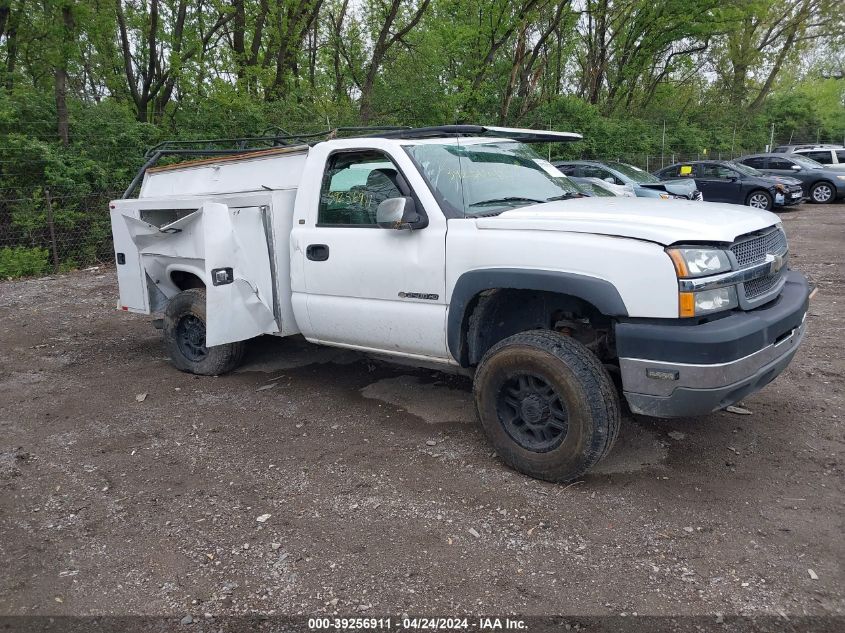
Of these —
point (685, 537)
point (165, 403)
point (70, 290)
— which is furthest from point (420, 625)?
point (70, 290)

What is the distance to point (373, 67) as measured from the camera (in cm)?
1870

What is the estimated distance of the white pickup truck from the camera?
346cm

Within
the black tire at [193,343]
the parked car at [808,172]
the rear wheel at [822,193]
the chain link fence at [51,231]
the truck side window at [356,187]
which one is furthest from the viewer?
the rear wheel at [822,193]

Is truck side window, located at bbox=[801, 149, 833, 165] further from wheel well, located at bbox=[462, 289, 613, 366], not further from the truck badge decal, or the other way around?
the truck badge decal

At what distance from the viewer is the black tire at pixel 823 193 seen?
67.6ft

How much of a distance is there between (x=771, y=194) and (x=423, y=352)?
55.7ft

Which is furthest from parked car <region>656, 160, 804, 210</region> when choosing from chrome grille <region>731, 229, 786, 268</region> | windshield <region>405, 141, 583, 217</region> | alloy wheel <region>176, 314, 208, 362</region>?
alloy wheel <region>176, 314, 208, 362</region>

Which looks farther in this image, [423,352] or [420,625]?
[423,352]

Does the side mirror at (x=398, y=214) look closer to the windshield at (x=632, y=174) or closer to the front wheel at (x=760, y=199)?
the windshield at (x=632, y=174)

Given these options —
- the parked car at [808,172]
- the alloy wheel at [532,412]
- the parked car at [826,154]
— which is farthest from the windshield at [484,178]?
the parked car at [826,154]

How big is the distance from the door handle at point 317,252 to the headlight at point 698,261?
2426 mm

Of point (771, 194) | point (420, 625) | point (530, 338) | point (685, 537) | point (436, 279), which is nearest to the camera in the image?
point (420, 625)

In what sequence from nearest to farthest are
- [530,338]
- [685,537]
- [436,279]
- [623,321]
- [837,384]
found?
1. [685,537]
2. [623,321]
3. [530,338]
4. [436,279]
5. [837,384]

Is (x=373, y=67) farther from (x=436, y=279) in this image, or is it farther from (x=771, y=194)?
(x=436, y=279)
